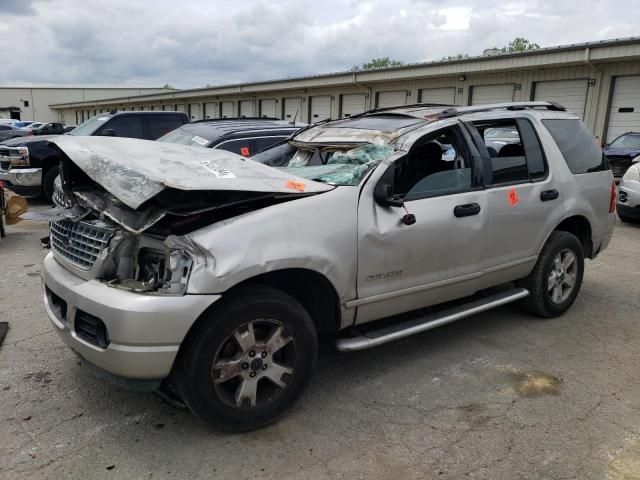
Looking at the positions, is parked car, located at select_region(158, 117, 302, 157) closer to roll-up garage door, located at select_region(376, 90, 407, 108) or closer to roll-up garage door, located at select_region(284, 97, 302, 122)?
roll-up garage door, located at select_region(376, 90, 407, 108)

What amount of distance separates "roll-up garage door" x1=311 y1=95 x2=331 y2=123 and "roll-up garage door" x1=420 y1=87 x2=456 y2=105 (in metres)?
5.71

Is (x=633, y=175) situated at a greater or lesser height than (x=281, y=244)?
lesser

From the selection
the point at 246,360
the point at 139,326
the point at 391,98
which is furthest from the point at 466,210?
the point at 391,98

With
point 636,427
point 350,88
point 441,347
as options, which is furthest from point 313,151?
point 350,88

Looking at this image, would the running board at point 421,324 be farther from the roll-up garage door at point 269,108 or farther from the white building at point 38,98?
the white building at point 38,98

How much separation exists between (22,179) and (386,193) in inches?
360

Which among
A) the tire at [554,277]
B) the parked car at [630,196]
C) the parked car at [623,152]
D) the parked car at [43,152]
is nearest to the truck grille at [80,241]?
the tire at [554,277]

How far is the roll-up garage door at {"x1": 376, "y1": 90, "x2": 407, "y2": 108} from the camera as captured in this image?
23266mm

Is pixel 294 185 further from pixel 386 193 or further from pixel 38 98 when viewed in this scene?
pixel 38 98

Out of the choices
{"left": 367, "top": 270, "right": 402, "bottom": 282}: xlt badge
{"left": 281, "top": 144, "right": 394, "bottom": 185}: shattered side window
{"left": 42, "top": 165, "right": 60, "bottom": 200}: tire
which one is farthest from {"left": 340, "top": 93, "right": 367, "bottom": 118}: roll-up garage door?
{"left": 367, "top": 270, "right": 402, "bottom": 282}: xlt badge

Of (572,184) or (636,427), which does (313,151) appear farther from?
(636,427)

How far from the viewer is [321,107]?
27.6m

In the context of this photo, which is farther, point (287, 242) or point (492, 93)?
point (492, 93)

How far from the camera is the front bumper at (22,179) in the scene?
10234mm
